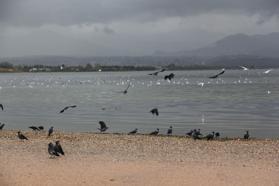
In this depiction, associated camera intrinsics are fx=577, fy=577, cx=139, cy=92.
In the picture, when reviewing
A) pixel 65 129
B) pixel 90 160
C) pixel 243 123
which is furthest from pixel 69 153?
pixel 243 123

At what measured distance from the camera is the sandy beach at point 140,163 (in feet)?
41.2

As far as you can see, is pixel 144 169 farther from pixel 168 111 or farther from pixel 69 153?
pixel 168 111

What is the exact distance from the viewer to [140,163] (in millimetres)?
14789

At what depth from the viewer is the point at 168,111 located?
129 feet

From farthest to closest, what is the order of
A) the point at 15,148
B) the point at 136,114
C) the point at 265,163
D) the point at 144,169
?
1. the point at 136,114
2. the point at 15,148
3. the point at 265,163
4. the point at 144,169

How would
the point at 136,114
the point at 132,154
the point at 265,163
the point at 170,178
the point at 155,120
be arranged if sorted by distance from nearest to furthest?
the point at 170,178, the point at 265,163, the point at 132,154, the point at 155,120, the point at 136,114

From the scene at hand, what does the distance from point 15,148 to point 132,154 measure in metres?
3.91

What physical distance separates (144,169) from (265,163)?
3236 millimetres

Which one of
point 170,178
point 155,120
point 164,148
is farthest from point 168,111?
point 170,178

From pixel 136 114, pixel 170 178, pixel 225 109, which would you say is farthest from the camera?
pixel 225 109

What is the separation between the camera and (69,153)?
1686 centimetres

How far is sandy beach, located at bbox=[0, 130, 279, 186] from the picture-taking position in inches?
495

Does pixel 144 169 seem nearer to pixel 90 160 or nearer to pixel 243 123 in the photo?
pixel 90 160

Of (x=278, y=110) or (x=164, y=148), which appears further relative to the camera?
(x=278, y=110)
